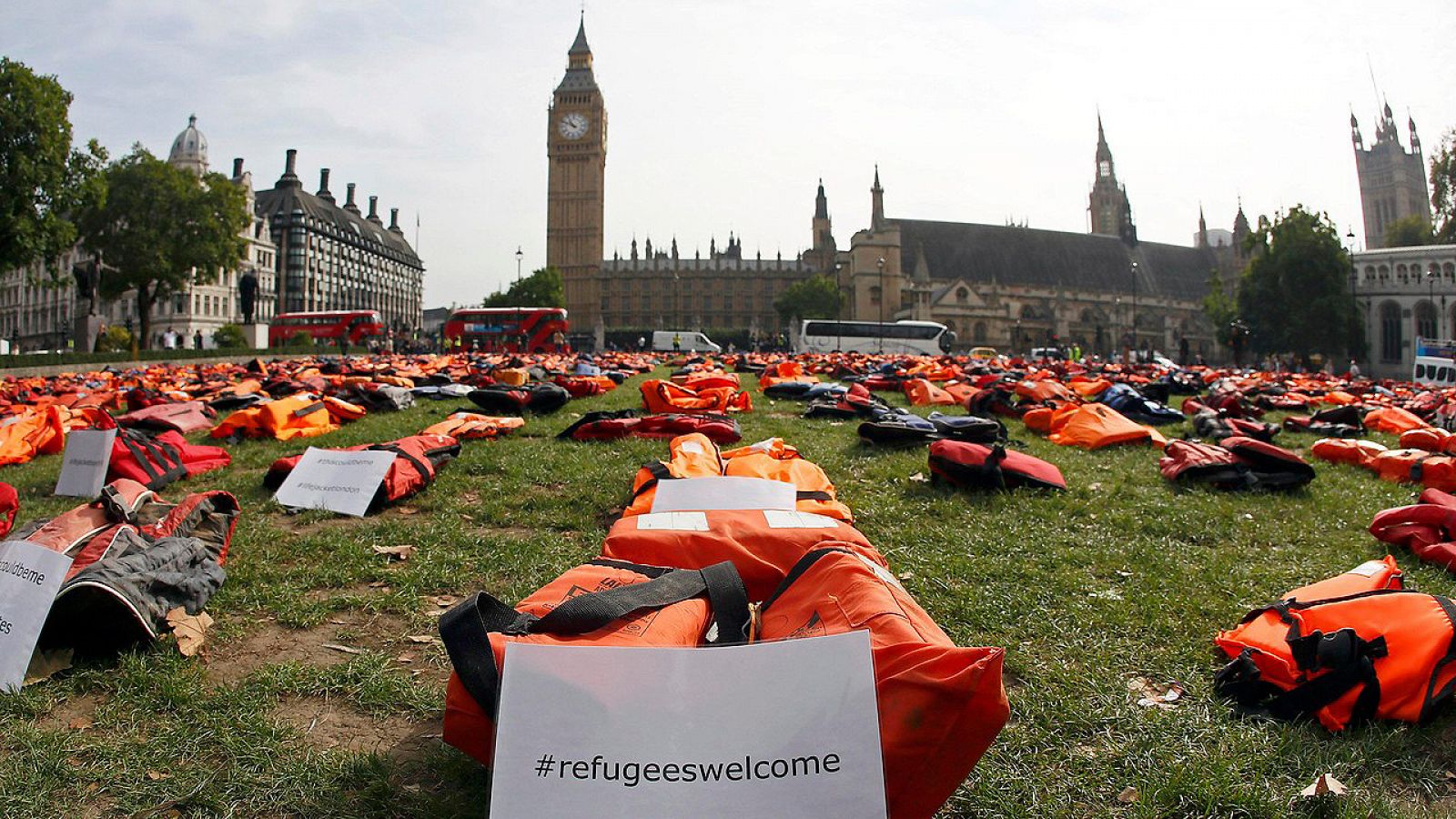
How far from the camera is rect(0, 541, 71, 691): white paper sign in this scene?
8.57 ft

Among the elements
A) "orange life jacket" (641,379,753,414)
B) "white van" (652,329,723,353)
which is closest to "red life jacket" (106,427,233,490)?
"orange life jacket" (641,379,753,414)

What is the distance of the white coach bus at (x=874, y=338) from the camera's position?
46.0m

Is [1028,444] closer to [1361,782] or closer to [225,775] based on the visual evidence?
[1361,782]

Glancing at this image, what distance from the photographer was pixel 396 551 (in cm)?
423

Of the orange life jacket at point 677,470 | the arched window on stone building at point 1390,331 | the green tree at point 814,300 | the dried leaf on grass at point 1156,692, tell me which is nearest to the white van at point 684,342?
the green tree at point 814,300

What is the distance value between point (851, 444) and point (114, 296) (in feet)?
145

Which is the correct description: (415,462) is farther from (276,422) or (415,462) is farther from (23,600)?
(276,422)

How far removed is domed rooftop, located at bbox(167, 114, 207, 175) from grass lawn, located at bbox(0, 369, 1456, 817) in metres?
90.7

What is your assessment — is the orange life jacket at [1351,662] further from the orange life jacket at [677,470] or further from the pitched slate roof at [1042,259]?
the pitched slate roof at [1042,259]

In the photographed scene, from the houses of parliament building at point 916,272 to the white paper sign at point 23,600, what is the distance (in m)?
60.4

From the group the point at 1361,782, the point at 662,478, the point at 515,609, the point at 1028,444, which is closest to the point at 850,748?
the point at 515,609

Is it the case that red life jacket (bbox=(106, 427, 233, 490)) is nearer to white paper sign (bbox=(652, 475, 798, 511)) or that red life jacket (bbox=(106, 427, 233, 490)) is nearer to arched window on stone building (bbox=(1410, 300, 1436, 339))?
white paper sign (bbox=(652, 475, 798, 511))

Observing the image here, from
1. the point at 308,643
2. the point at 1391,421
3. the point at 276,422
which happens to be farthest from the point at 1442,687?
the point at 1391,421

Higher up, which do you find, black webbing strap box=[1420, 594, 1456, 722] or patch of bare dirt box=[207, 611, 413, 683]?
black webbing strap box=[1420, 594, 1456, 722]
